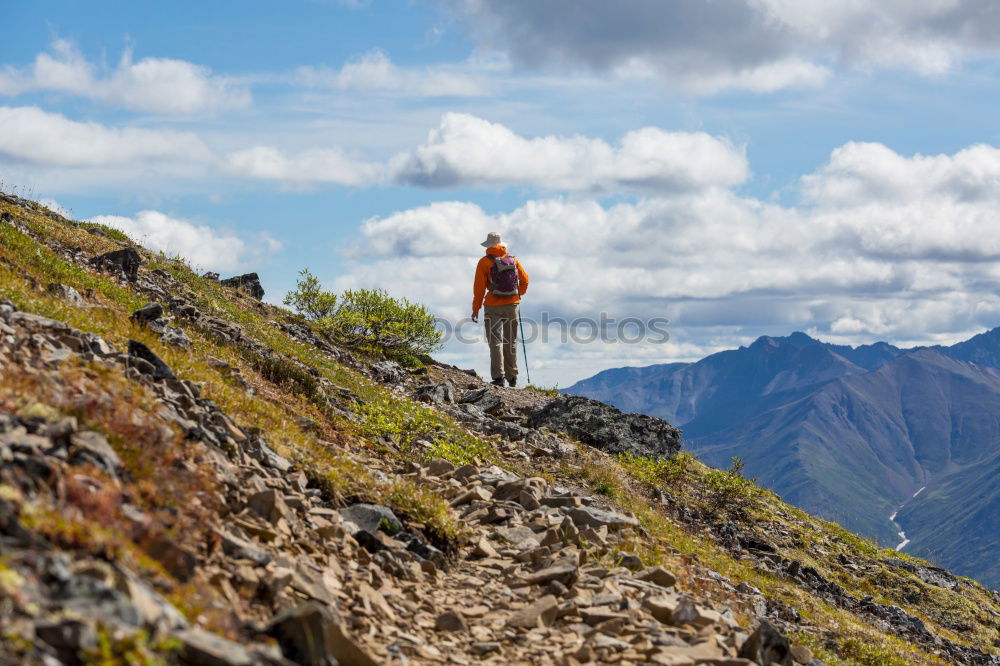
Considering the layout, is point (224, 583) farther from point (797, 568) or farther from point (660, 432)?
point (660, 432)

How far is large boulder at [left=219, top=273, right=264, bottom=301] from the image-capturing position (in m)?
30.8

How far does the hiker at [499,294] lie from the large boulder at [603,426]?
185 inches

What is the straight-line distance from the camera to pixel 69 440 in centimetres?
666

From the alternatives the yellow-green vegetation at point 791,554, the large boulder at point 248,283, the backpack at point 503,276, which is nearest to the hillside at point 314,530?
the yellow-green vegetation at point 791,554

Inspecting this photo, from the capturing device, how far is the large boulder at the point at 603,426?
22406 millimetres

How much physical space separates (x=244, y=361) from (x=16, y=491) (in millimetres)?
10554

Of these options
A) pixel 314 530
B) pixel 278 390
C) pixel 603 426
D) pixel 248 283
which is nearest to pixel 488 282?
pixel 603 426

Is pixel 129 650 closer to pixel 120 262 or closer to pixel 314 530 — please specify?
pixel 314 530

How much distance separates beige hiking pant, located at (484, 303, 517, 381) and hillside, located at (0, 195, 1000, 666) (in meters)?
6.49

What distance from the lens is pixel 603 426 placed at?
22.8 m

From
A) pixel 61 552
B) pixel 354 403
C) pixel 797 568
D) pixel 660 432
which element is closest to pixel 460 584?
pixel 61 552

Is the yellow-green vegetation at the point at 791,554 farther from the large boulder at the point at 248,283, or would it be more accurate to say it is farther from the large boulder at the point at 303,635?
the large boulder at the point at 248,283

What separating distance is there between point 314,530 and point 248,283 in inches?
944

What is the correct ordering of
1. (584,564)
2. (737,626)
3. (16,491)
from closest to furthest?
(16,491), (737,626), (584,564)
